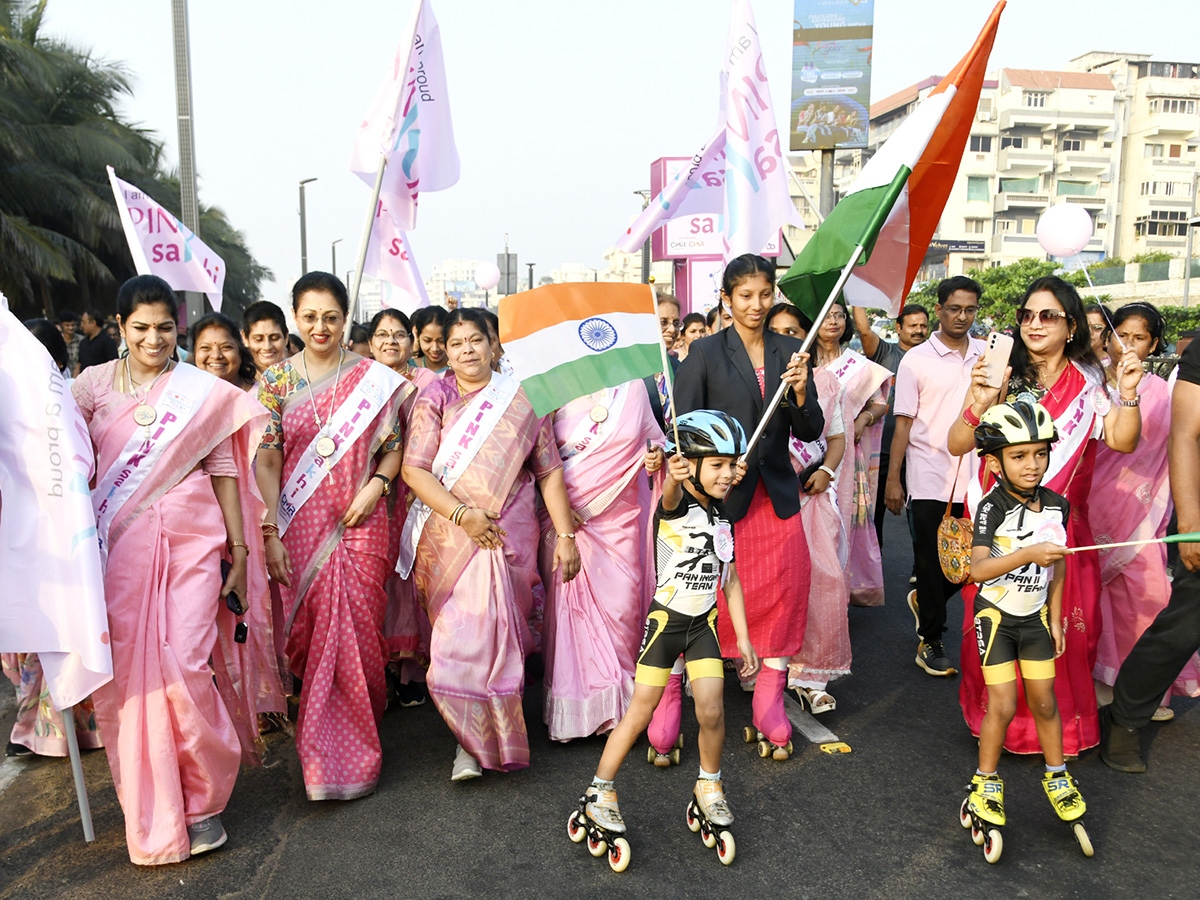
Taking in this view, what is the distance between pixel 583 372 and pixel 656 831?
156 centimetres

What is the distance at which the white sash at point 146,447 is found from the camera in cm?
319

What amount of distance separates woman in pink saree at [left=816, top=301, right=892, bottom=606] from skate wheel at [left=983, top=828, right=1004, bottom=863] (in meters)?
2.26

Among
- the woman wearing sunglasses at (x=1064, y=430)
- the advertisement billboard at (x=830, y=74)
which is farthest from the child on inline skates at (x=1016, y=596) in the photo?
the advertisement billboard at (x=830, y=74)

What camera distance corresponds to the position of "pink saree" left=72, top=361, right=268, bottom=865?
120 inches

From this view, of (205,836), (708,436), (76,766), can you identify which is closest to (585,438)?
(708,436)

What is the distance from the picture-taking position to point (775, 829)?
323 cm

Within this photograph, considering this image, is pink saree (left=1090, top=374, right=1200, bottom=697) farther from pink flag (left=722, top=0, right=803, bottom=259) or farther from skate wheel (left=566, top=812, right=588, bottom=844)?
skate wheel (left=566, top=812, right=588, bottom=844)

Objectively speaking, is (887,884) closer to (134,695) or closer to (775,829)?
(775,829)

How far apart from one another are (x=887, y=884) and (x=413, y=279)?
4009 millimetres

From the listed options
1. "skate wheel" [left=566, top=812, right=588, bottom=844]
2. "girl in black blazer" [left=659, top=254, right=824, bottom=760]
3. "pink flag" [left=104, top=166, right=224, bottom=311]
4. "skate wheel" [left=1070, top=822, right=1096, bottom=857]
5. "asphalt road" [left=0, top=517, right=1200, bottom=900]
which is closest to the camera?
"asphalt road" [left=0, top=517, right=1200, bottom=900]

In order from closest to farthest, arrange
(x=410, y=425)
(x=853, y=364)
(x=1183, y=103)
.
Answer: (x=410, y=425)
(x=853, y=364)
(x=1183, y=103)

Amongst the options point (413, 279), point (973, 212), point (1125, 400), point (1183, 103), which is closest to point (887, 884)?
point (1125, 400)

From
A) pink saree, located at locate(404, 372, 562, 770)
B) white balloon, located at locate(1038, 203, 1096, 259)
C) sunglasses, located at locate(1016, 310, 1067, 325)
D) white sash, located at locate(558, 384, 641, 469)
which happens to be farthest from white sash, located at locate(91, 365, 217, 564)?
white balloon, located at locate(1038, 203, 1096, 259)

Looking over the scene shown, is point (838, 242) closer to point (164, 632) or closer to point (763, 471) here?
point (763, 471)
